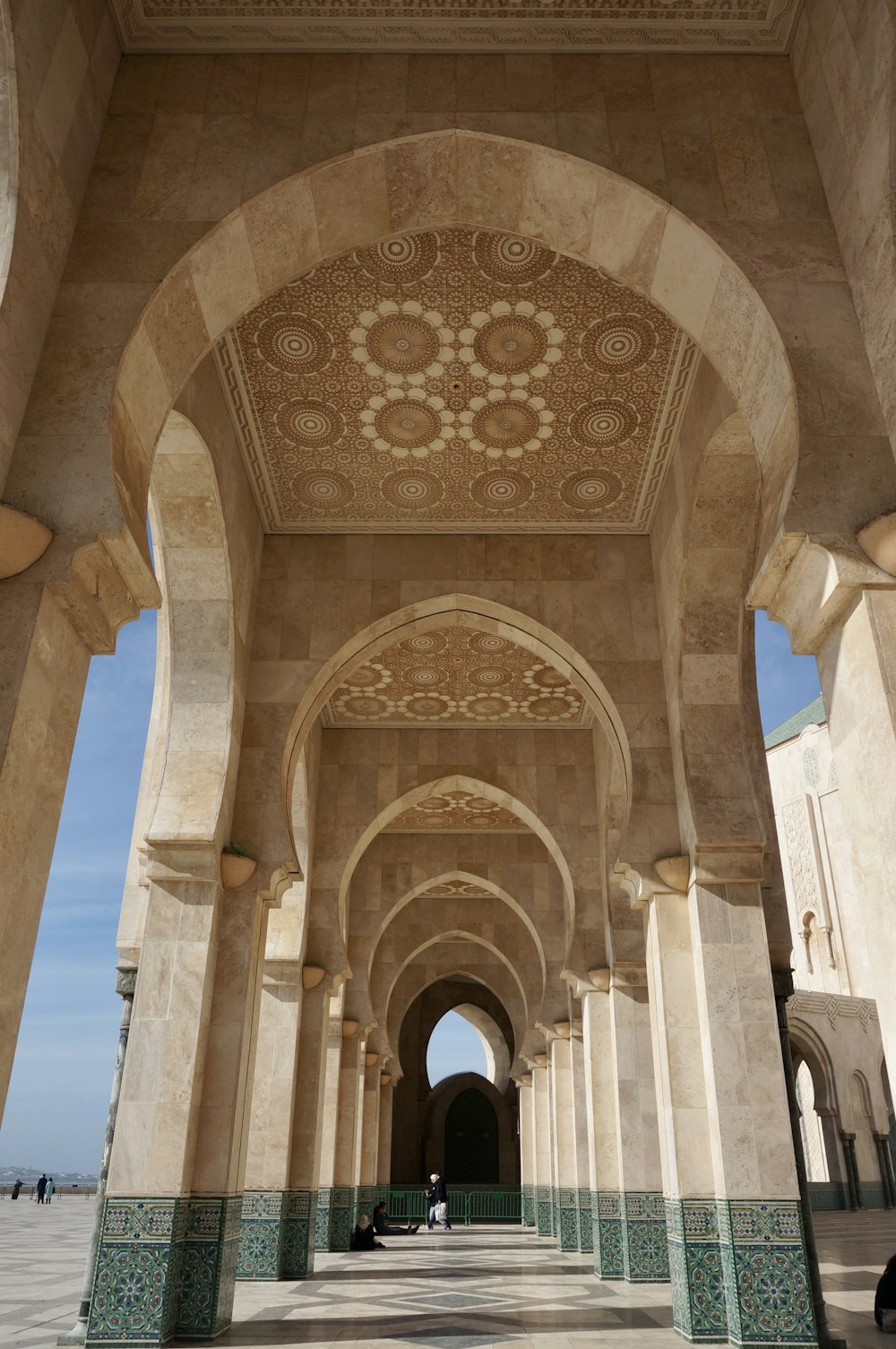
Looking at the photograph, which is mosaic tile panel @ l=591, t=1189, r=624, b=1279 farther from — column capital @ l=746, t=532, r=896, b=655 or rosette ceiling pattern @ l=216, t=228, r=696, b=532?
column capital @ l=746, t=532, r=896, b=655

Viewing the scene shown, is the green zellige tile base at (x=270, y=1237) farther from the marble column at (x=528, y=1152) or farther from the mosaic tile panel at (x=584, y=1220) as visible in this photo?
the marble column at (x=528, y=1152)

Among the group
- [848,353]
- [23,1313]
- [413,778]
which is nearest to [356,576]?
[413,778]

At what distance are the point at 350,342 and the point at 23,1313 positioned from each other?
5993 millimetres

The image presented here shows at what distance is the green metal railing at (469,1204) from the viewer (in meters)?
18.2

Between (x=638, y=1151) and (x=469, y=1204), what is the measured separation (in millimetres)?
12048

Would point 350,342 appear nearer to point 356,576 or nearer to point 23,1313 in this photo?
point 356,576

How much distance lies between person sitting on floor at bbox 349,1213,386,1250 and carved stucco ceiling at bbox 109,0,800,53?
11.6m

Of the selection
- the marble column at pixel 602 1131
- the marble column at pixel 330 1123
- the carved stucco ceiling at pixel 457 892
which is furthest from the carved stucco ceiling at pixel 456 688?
the carved stucco ceiling at pixel 457 892

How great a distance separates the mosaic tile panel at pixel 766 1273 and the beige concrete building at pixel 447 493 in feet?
0.06

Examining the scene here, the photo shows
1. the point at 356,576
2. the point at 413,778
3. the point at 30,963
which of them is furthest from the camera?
the point at 413,778

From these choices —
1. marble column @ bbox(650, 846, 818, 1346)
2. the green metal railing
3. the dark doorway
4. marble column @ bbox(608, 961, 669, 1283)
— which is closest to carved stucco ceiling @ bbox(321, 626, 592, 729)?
marble column @ bbox(608, 961, 669, 1283)

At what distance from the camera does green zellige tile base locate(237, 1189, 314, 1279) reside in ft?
25.8

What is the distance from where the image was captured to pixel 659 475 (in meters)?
6.90

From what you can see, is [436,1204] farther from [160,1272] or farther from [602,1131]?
[160,1272]
